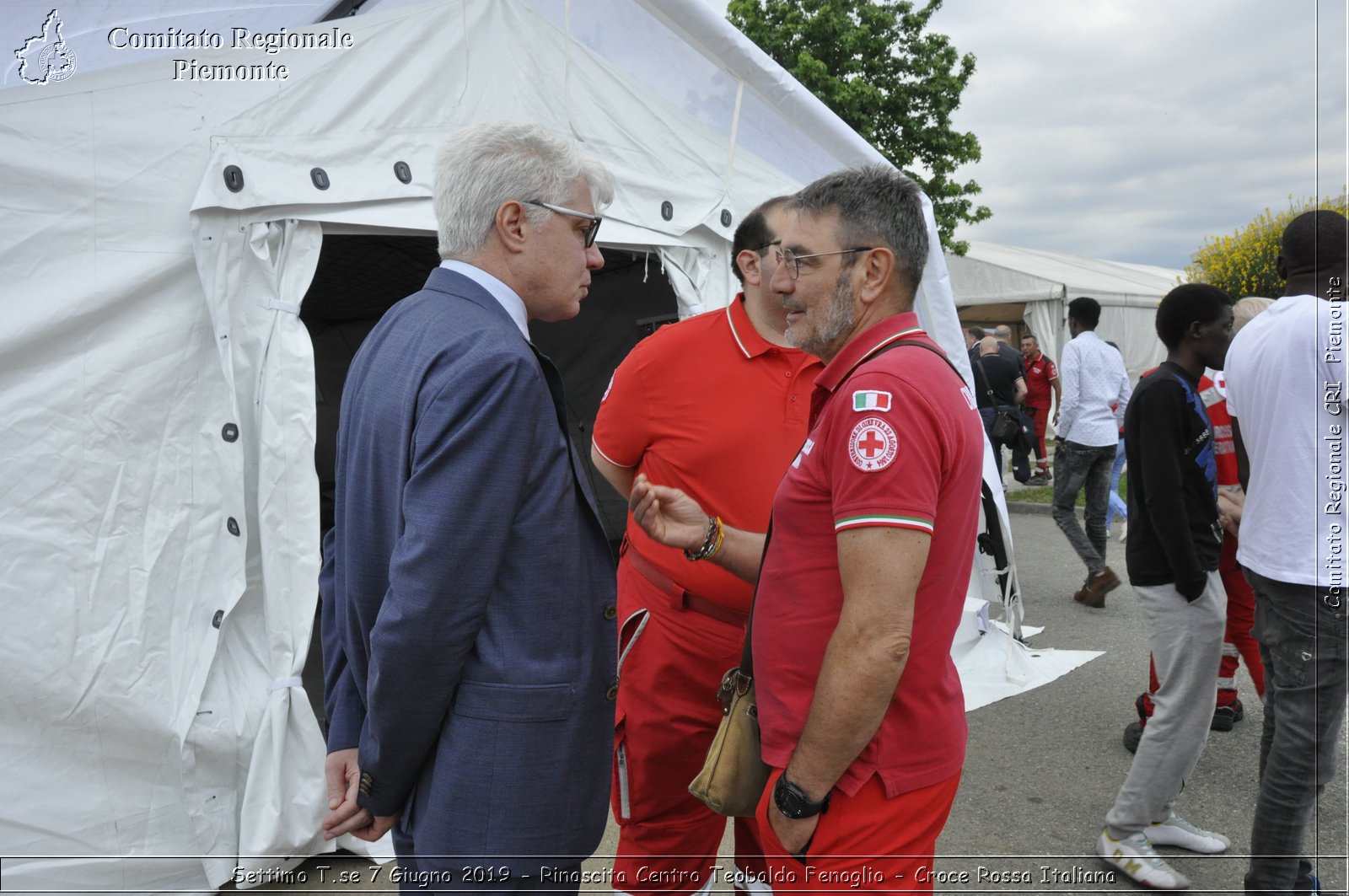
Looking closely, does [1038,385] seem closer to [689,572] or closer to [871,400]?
[689,572]

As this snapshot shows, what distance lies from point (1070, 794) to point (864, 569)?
2.90m

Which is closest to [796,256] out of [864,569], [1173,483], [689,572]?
[864,569]

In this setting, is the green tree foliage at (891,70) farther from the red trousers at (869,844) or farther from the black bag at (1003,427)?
the red trousers at (869,844)

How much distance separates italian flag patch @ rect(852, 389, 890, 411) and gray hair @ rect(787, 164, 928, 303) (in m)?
0.31

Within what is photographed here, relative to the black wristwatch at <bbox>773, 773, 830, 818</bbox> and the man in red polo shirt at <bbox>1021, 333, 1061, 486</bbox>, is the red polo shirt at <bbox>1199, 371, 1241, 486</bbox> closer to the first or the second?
the black wristwatch at <bbox>773, 773, 830, 818</bbox>

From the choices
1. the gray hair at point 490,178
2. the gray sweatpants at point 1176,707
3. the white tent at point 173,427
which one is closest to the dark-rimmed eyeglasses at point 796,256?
the gray hair at point 490,178

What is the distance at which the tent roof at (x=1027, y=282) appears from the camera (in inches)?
708

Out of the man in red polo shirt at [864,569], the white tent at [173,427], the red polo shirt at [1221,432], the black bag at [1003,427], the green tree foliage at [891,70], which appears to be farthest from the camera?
the green tree foliage at [891,70]

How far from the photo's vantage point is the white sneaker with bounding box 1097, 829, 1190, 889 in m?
2.97

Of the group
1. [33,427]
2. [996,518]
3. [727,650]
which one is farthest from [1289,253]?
[33,427]

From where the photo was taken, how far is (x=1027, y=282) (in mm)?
18094

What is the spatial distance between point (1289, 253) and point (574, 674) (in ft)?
8.32

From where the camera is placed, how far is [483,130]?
174 cm

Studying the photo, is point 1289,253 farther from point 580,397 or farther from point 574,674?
point 580,397
